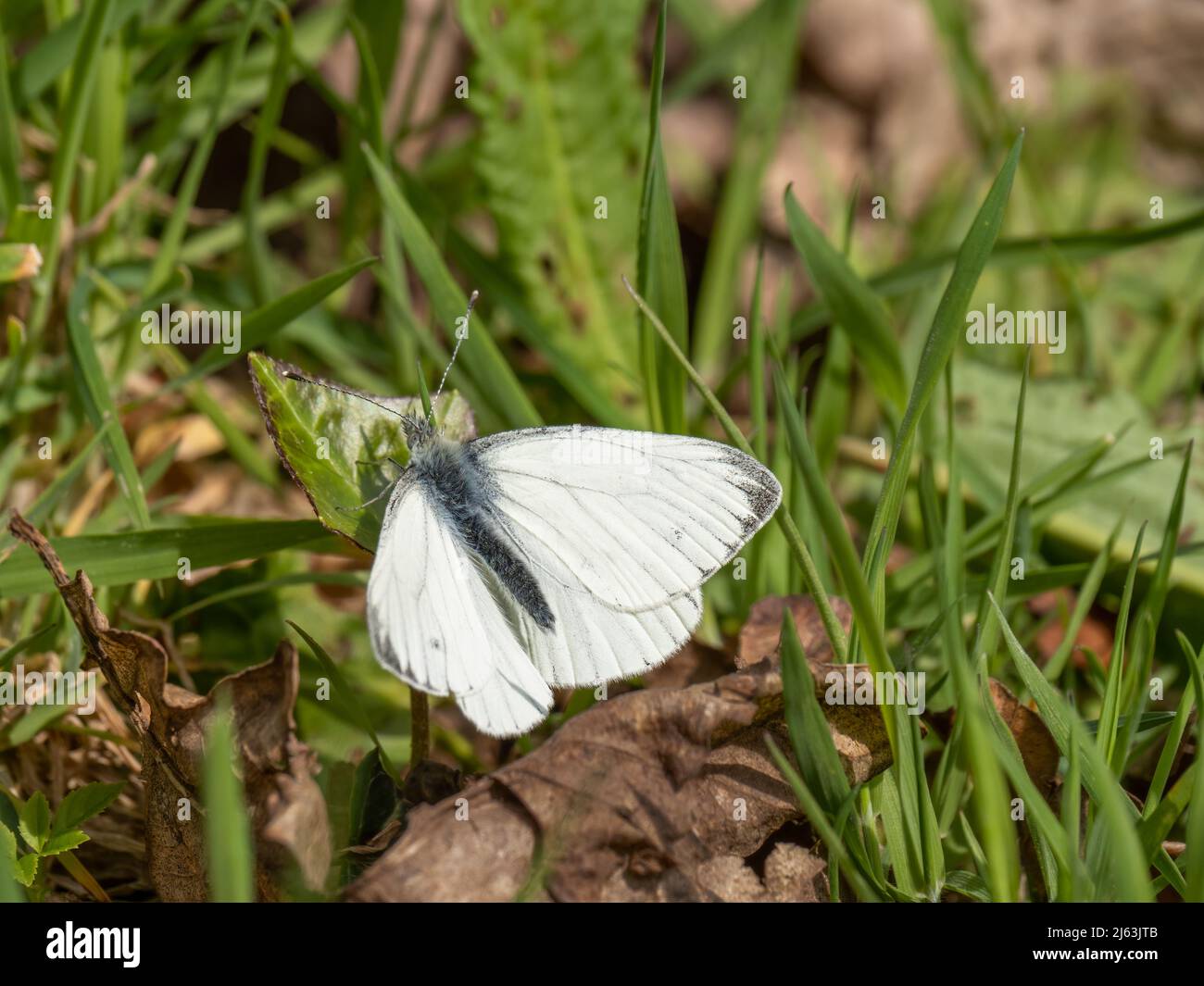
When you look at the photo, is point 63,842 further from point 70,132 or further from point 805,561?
point 70,132

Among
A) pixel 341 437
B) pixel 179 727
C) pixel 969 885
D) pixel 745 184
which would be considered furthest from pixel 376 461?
pixel 745 184

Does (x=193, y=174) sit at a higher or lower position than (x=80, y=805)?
higher

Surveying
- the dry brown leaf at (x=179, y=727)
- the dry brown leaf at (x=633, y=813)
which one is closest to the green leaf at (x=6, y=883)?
the dry brown leaf at (x=179, y=727)

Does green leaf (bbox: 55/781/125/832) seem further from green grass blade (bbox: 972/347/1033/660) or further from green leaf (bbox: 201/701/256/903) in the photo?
green grass blade (bbox: 972/347/1033/660)

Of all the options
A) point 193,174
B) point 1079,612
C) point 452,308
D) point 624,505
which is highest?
point 193,174

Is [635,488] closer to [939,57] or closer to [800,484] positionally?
[800,484]

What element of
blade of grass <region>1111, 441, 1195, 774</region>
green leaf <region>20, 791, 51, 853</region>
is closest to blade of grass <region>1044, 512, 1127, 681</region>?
blade of grass <region>1111, 441, 1195, 774</region>
